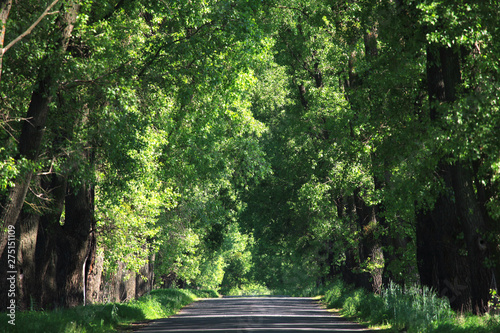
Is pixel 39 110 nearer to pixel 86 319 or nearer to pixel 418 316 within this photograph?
pixel 86 319

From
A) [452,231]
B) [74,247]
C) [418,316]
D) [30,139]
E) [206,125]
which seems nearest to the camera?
[30,139]

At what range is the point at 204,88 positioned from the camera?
741 inches

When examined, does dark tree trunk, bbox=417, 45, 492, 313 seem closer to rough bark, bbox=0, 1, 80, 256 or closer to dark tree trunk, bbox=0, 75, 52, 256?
rough bark, bbox=0, 1, 80, 256

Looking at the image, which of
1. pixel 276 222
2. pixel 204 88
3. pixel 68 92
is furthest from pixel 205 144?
pixel 276 222

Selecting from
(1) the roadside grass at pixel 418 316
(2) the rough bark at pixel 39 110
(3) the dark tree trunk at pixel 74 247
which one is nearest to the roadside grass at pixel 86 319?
(3) the dark tree trunk at pixel 74 247

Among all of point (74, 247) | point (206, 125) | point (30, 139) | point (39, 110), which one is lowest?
point (74, 247)

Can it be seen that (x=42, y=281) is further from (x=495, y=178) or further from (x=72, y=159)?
(x=495, y=178)

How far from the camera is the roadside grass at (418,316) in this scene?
1146 cm

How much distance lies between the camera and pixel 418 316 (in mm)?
14094

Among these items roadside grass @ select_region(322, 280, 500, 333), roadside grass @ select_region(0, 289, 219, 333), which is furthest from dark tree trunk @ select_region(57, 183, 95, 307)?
roadside grass @ select_region(322, 280, 500, 333)

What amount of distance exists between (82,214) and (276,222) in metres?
24.0

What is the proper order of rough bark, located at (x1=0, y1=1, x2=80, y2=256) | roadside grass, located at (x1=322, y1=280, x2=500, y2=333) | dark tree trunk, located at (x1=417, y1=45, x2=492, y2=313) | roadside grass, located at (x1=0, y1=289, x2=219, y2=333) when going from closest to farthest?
roadside grass, located at (x1=322, y1=280, x2=500, y2=333), roadside grass, located at (x1=0, y1=289, x2=219, y2=333), dark tree trunk, located at (x1=417, y1=45, x2=492, y2=313), rough bark, located at (x1=0, y1=1, x2=80, y2=256)

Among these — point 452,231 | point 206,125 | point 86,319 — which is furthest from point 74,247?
point 452,231

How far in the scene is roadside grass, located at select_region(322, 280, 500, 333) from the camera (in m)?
11.5
